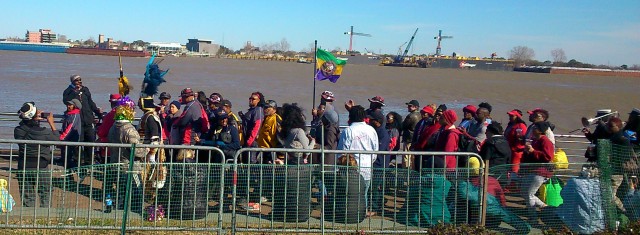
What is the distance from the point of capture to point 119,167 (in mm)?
8039

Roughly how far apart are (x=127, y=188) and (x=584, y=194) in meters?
4.79

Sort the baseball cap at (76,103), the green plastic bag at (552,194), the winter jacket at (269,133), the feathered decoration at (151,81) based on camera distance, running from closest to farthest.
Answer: the green plastic bag at (552,194), the winter jacket at (269,133), the baseball cap at (76,103), the feathered decoration at (151,81)

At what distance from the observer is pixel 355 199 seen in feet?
27.7

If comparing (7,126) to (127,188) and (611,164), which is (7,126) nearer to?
(127,188)

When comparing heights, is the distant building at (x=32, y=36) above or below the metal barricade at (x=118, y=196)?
above

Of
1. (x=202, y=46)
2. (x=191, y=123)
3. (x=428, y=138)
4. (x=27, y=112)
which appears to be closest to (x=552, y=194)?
(x=428, y=138)

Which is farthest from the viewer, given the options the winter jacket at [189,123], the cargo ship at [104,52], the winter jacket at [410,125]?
the cargo ship at [104,52]

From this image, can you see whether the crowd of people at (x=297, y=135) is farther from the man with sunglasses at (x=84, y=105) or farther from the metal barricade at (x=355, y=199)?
the metal barricade at (x=355, y=199)

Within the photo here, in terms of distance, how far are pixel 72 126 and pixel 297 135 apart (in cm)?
343

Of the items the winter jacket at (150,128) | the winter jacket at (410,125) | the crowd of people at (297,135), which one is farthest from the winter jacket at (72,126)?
the winter jacket at (410,125)

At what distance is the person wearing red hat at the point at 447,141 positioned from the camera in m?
8.94

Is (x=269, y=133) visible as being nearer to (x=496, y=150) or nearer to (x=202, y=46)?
(x=496, y=150)

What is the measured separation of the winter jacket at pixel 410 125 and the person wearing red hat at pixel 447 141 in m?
3.05

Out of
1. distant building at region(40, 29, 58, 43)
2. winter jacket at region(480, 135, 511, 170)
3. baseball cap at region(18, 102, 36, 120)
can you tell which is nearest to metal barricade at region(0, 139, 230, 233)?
baseball cap at region(18, 102, 36, 120)
